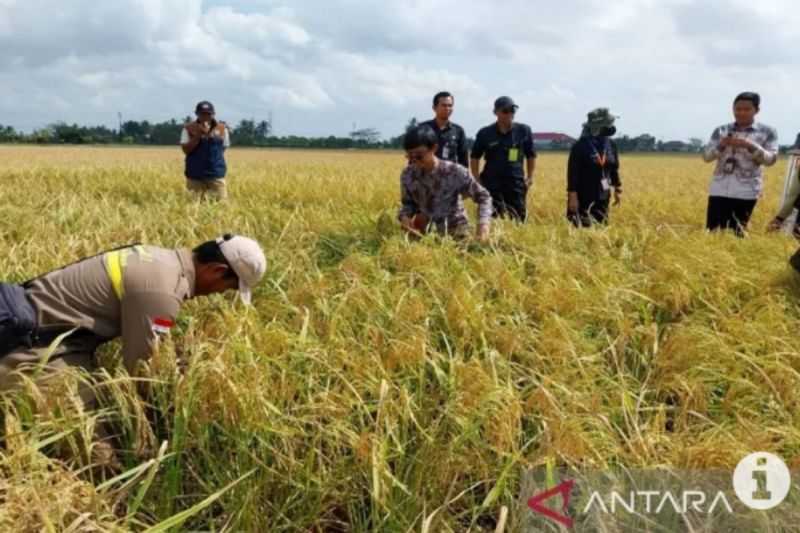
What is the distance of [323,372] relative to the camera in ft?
7.11

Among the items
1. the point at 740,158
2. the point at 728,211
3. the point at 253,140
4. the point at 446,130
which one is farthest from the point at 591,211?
the point at 253,140

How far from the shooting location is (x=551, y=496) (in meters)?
1.64

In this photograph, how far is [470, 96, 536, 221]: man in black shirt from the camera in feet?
17.7

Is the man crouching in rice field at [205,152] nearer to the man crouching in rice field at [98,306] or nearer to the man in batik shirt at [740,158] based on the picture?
the man crouching in rice field at [98,306]

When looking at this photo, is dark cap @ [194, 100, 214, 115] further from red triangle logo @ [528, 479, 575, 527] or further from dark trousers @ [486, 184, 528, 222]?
red triangle logo @ [528, 479, 575, 527]

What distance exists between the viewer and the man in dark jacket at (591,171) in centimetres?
504

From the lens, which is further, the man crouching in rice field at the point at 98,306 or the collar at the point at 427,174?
the collar at the point at 427,174

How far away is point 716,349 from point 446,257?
5.35 ft

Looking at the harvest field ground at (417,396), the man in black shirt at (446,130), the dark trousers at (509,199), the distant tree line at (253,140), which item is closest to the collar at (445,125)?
the man in black shirt at (446,130)

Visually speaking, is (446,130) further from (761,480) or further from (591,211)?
(761,480)

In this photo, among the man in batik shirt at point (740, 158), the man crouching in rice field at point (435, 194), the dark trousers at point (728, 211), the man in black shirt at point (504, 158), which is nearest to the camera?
the man crouching in rice field at point (435, 194)

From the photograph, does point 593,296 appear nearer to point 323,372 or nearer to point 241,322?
point 323,372

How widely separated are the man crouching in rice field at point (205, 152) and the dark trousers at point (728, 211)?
5001 millimetres

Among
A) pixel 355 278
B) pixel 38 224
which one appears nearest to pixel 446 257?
pixel 355 278
